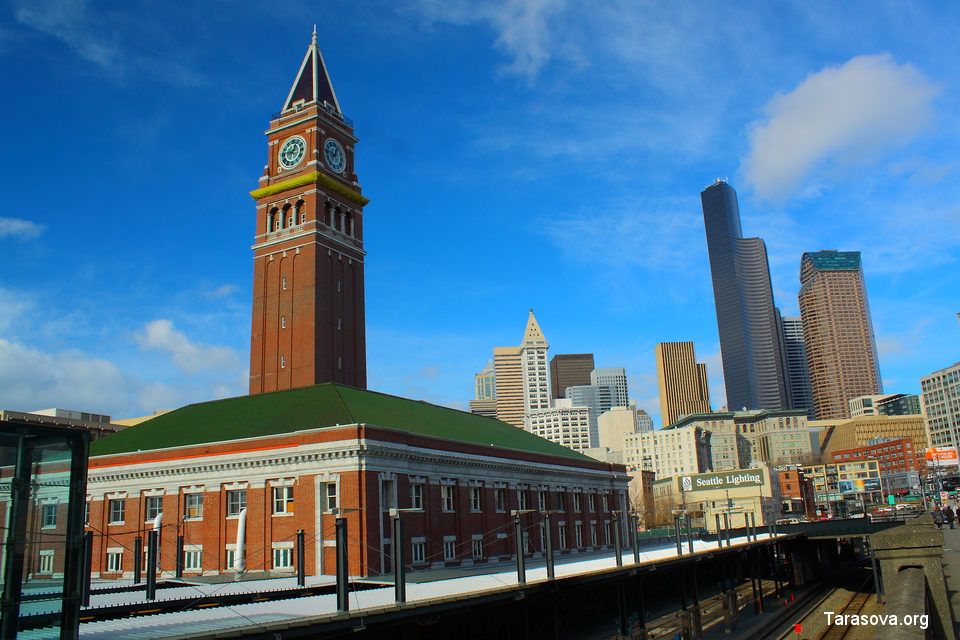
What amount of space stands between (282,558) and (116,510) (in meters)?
16.1

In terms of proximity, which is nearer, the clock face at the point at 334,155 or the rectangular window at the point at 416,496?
the rectangular window at the point at 416,496

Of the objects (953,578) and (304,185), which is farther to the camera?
(304,185)

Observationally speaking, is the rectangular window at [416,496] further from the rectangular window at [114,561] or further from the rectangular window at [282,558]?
the rectangular window at [114,561]

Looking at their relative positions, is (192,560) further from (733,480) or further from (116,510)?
(733,480)

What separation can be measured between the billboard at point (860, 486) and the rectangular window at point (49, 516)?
183364 mm

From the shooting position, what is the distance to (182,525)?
48.1 meters

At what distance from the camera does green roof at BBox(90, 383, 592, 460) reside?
49.4 meters

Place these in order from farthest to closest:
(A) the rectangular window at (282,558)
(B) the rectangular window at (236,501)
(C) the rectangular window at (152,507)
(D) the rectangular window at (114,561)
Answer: (D) the rectangular window at (114,561) < (C) the rectangular window at (152,507) < (B) the rectangular window at (236,501) < (A) the rectangular window at (282,558)

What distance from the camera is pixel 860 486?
7333 inches

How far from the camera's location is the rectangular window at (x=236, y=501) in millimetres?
47438

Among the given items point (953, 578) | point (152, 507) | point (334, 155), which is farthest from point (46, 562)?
point (334, 155)

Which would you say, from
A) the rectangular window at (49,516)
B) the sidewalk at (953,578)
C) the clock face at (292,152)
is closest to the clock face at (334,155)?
the clock face at (292,152)

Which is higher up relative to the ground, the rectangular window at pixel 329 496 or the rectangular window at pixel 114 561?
the rectangular window at pixel 329 496

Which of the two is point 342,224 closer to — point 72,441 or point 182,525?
point 182,525
